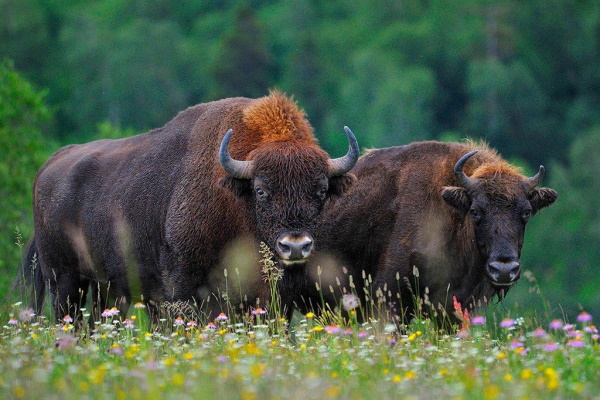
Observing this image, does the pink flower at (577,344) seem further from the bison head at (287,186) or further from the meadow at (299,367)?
the bison head at (287,186)

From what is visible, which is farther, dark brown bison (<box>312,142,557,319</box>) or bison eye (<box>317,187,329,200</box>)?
dark brown bison (<box>312,142,557,319</box>)

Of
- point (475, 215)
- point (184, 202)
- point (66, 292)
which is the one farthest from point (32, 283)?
point (475, 215)

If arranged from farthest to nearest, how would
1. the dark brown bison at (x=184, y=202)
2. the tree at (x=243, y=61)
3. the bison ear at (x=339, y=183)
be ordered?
the tree at (x=243, y=61) < the bison ear at (x=339, y=183) < the dark brown bison at (x=184, y=202)

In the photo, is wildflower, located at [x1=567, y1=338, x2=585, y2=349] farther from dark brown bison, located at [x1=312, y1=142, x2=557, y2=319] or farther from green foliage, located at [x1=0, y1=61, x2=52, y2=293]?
green foliage, located at [x1=0, y1=61, x2=52, y2=293]

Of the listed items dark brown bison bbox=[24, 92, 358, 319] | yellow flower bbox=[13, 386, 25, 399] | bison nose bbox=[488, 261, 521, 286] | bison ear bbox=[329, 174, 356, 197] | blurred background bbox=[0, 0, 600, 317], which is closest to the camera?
yellow flower bbox=[13, 386, 25, 399]

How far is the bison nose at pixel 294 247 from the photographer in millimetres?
9859

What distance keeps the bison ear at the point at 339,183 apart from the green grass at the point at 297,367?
233 centimetres

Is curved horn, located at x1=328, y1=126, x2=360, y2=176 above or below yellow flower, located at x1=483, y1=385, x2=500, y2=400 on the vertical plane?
above

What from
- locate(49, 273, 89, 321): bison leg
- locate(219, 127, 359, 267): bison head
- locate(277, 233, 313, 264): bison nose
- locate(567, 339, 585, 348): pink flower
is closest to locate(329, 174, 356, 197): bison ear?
locate(219, 127, 359, 267): bison head

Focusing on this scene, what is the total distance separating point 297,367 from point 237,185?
3702 mm

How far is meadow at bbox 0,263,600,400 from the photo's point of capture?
6.09 meters

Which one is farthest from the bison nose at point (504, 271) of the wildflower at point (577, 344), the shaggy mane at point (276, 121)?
the wildflower at point (577, 344)

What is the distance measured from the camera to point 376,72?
94.1 metres

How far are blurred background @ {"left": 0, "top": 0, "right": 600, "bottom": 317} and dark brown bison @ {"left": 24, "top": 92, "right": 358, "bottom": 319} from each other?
187 feet
